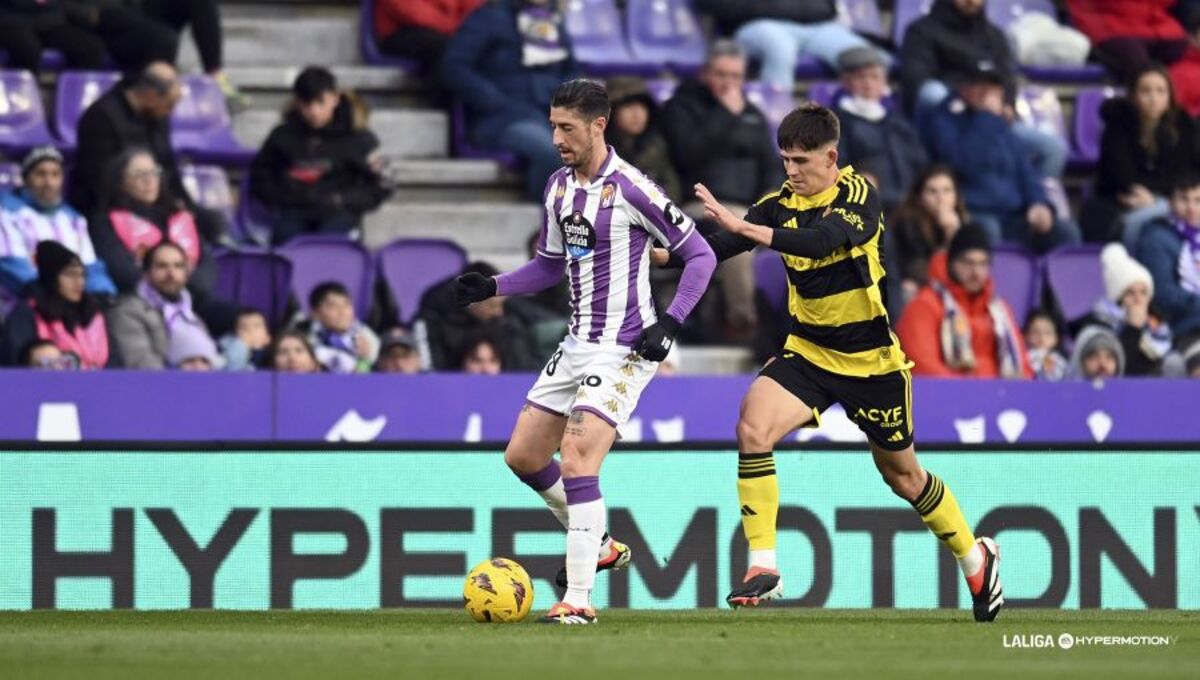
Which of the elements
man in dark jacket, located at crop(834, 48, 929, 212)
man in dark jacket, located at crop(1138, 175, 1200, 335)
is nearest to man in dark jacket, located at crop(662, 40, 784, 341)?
man in dark jacket, located at crop(834, 48, 929, 212)

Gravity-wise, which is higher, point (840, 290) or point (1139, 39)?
point (1139, 39)

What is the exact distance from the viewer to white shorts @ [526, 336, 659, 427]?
30.1ft

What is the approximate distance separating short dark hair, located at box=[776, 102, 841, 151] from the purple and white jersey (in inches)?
19.9

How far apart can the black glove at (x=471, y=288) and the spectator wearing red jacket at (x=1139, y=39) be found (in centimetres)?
925

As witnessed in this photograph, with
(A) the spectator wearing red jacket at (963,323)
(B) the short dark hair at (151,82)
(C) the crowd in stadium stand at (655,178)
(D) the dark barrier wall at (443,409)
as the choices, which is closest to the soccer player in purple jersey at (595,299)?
(D) the dark barrier wall at (443,409)

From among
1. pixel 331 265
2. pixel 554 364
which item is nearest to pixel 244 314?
pixel 331 265

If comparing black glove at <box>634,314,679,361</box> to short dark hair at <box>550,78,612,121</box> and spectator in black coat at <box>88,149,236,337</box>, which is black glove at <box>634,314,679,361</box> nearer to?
short dark hair at <box>550,78,612,121</box>

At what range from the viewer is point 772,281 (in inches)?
574

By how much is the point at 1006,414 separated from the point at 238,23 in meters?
5.96

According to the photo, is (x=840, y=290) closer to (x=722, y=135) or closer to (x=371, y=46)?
(x=722, y=135)

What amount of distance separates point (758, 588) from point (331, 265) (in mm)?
5716

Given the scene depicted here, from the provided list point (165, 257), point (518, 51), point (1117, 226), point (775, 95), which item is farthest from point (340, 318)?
point (1117, 226)

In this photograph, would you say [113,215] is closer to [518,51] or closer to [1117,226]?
[518,51]

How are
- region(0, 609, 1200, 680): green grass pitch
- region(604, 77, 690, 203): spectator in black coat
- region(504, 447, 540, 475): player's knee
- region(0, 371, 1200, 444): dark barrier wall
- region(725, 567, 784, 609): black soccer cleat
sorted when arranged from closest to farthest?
1. region(0, 609, 1200, 680): green grass pitch
2. region(725, 567, 784, 609): black soccer cleat
3. region(504, 447, 540, 475): player's knee
4. region(0, 371, 1200, 444): dark barrier wall
5. region(604, 77, 690, 203): spectator in black coat
